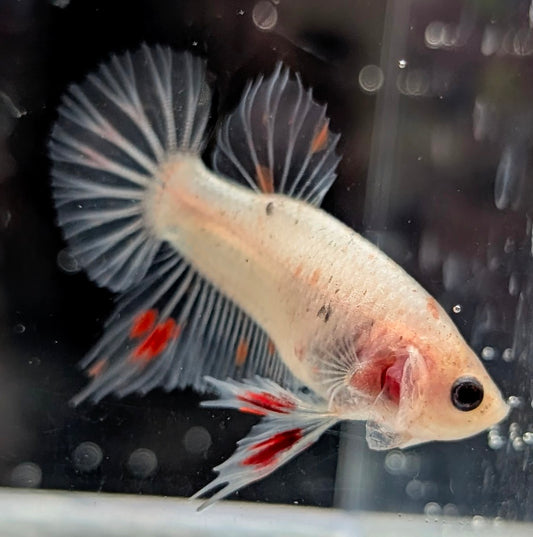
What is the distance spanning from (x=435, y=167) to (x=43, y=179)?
3.83ft

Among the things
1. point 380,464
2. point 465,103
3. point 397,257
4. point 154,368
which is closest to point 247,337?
point 154,368

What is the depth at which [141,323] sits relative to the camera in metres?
1.94

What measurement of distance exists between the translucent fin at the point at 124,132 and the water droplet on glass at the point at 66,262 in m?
0.18

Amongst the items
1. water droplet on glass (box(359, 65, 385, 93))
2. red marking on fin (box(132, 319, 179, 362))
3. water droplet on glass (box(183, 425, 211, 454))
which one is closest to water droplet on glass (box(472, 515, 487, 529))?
water droplet on glass (box(183, 425, 211, 454))

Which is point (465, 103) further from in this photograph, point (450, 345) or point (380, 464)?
point (380, 464)

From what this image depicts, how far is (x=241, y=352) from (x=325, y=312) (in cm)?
38

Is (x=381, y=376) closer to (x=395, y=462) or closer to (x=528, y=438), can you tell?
(x=528, y=438)

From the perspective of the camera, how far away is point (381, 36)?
2.17m

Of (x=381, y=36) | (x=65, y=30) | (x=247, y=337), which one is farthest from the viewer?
(x=381, y=36)

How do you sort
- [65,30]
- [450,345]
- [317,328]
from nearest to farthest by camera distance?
[450,345] < [317,328] < [65,30]

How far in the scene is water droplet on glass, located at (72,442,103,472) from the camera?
2244 millimetres

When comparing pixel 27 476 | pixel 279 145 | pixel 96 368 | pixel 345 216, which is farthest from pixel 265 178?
pixel 27 476

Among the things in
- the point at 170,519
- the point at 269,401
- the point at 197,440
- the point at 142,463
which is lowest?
the point at 170,519

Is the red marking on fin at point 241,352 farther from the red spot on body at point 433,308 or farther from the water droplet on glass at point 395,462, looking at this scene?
the water droplet on glass at point 395,462
